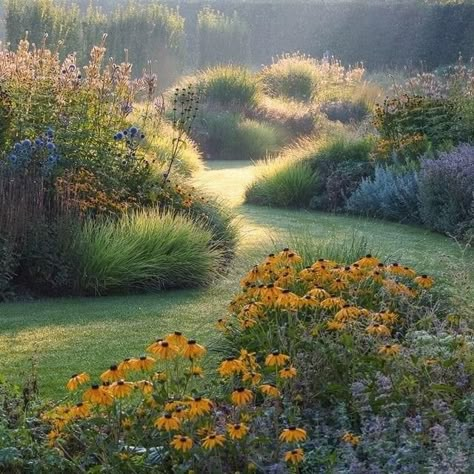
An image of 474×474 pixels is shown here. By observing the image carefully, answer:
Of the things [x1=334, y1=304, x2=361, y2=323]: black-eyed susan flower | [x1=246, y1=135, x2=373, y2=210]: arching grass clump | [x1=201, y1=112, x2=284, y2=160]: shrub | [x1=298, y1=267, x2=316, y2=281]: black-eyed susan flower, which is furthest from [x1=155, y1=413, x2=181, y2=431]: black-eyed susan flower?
[x1=201, y1=112, x2=284, y2=160]: shrub

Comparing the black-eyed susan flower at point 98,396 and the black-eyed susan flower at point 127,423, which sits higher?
the black-eyed susan flower at point 98,396

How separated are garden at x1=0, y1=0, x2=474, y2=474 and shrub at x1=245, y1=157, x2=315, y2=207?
3 cm

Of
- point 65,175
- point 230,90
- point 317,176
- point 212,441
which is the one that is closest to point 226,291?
point 65,175

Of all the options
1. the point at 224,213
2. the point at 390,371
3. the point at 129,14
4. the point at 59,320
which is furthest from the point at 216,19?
the point at 390,371

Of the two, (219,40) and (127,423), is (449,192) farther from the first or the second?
(219,40)

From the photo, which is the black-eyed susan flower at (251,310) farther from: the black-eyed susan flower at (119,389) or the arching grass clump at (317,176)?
the arching grass clump at (317,176)

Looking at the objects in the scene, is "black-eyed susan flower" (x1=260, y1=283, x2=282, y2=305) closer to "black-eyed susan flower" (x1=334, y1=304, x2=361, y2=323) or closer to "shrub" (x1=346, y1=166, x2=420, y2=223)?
"black-eyed susan flower" (x1=334, y1=304, x2=361, y2=323)

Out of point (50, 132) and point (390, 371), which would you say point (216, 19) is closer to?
point (50, 132)

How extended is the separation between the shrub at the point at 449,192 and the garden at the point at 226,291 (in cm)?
4

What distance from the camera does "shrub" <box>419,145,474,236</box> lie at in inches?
459

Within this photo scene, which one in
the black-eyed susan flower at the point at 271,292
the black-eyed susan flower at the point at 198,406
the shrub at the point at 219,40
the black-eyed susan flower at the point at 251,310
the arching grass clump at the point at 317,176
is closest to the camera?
the black-eyed susan flower at the point at 198,406

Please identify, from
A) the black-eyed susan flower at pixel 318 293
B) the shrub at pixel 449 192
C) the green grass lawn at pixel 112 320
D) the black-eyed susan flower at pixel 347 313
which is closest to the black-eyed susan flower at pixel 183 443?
the black-eyed susan flower at pixel 347 313

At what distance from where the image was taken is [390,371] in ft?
15.1

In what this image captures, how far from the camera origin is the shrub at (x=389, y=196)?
13.0 m
